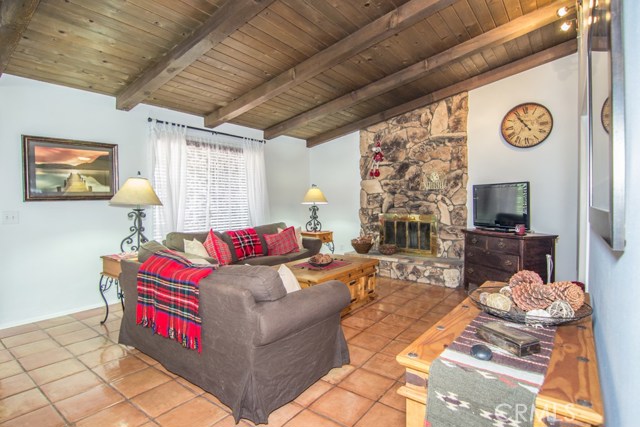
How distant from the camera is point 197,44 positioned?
2816 millimetres

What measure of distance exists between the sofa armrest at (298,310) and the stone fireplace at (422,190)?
293 centimetres

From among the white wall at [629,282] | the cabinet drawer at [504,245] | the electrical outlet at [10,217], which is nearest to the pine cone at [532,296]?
the white wall at [629,282]

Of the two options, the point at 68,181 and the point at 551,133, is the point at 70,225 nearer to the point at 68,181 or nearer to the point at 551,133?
the point at 68,181

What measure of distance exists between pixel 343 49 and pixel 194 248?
265cm

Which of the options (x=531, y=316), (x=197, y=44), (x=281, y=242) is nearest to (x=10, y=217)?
(x=197, y=44)

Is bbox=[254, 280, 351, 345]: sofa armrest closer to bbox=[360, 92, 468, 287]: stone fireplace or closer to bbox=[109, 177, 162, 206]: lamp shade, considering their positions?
bbox=[109, 177, 162, 206]: lamp shade

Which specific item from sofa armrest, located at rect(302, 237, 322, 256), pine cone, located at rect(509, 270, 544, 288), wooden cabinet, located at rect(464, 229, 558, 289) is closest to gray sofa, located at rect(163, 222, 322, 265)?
sofa armrest, located at rect(302, 237, 322, 256)

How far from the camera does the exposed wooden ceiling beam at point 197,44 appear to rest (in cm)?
250

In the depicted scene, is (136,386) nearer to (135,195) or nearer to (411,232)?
(135,195)

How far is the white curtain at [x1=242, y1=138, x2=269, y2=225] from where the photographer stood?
18.0 feet

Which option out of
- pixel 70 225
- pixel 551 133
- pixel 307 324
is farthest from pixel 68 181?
pixel 551 133

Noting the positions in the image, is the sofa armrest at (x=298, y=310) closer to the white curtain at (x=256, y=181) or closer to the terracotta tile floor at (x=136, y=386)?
the terracotta tile floor at (x=136, y=386)

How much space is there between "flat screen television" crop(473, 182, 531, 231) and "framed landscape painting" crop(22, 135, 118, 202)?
4.61 metres

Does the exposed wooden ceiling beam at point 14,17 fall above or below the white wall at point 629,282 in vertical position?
above
